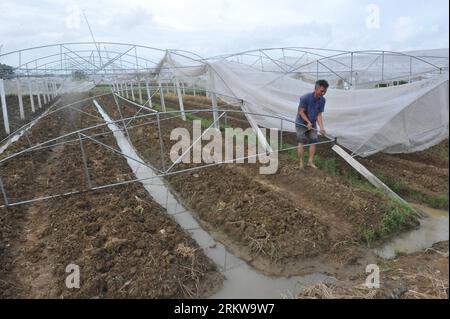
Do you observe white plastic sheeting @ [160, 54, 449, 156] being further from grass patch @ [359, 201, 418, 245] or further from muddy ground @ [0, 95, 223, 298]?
muddy ground @ [0, 95, 223, 298]

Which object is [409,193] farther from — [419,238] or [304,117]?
[304,117]

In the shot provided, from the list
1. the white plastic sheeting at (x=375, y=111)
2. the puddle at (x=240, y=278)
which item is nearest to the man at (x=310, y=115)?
the white plastic sheeting at (x=375, y=111)

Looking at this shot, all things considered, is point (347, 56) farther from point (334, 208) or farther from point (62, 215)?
point (62, 215)

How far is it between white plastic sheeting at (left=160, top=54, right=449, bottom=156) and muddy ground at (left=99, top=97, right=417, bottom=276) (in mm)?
978

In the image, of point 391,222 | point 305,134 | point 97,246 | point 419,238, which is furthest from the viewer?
point 305,134

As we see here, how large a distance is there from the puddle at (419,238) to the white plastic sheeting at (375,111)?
1.23 m

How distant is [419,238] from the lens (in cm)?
493

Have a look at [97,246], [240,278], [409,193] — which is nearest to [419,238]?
→ [409,193]

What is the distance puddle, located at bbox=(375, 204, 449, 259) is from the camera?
4.64 metres

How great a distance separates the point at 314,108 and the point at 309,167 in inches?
45.0

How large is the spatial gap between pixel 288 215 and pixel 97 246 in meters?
2.55

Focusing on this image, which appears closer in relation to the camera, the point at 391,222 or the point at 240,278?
the point at 240,278

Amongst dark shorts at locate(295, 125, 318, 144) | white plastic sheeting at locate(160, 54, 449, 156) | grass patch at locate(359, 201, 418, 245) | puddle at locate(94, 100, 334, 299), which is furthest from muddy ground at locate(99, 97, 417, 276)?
white plastic sheeting at locate(160, 54, 449, 156)

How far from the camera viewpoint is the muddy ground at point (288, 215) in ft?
14.8
